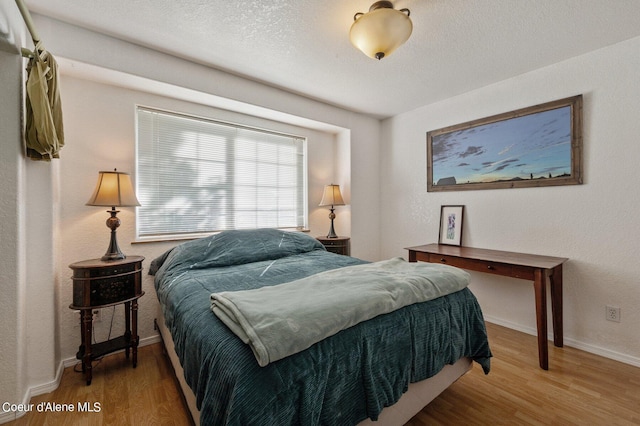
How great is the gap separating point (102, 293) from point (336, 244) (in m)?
2.23

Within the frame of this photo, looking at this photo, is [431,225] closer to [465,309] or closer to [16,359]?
[465,309]

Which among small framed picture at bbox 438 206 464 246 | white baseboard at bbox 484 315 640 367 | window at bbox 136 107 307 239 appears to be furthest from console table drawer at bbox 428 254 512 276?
window at bbox 136 107 307 239

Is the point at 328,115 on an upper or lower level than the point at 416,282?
upper

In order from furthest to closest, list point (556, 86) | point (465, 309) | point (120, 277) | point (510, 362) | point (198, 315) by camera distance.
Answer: point (556, 86) → point (510, 362) → point (120, 277) → point (465, 309) → point (198, 315)

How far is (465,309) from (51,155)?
8.94 ft

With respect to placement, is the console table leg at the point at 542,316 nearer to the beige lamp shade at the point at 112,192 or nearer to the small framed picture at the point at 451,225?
the small framed picture at the point at 451,225

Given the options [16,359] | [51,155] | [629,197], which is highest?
[51,155]

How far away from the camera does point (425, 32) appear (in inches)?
76.5

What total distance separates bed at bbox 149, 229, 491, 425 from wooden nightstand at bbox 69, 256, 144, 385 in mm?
216

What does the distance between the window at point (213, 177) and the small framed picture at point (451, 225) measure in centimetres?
168

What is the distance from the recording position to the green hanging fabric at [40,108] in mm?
1586

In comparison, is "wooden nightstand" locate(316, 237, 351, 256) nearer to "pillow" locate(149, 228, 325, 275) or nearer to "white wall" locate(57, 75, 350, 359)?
"pillow" locate(149, 228, 325, 275)

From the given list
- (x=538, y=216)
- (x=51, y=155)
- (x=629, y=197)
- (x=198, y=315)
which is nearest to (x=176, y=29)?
(x=51, y=155)

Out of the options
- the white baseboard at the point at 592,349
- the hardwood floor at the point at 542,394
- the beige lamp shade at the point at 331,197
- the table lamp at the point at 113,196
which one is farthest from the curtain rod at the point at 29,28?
the white baseboard at the point at 592,349
